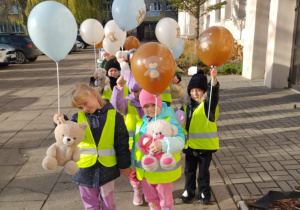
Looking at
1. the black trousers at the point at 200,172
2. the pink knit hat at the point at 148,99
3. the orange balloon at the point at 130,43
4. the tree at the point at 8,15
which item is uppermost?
the tree at the point at 8,15

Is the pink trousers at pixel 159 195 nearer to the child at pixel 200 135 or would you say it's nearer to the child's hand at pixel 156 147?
the child's hand at pixel 156 147

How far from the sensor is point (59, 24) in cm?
Result: 257

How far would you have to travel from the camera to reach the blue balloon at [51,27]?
254 cm

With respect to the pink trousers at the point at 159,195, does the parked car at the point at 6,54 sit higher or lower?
higher

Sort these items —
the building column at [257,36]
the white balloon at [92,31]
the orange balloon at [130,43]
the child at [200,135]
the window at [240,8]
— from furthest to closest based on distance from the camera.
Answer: the window at [240,8]
the building column at [257,36]
the orange balloon at [130,43]
the white balloon at [92,31]
the child at [200,135]

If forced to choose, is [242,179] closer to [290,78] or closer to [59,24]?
[59,24]

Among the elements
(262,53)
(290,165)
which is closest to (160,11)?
(262,53)

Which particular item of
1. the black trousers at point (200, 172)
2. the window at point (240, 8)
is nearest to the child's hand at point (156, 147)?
the black trousers at point (200, 172)

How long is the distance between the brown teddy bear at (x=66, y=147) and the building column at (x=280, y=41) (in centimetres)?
794

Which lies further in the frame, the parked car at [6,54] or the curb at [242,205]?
the parked car at [6,54]

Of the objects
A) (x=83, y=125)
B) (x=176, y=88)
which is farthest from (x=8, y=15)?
(x=83, y=125)

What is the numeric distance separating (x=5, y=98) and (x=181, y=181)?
7102mm

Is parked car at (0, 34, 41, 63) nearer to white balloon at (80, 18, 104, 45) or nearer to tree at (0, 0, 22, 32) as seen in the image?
white balloon at (80, 18, 104, 45)

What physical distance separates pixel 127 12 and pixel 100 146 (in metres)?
2.65
